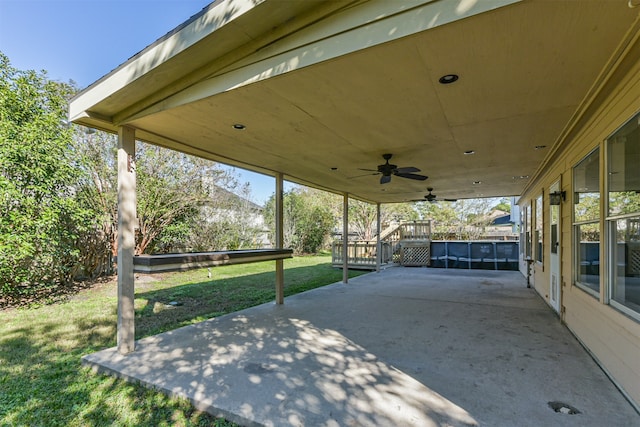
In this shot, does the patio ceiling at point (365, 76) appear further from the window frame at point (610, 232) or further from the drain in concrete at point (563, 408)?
the drain in concrete at point (563, 408)

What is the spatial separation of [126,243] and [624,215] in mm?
4775

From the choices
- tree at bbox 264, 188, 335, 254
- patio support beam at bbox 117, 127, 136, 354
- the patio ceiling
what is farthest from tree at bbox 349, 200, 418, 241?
patio support beam at bbox 117, 127, 136, 354

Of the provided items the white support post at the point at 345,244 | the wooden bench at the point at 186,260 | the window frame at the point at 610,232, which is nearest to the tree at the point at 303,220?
the white support post at the point at 345,244

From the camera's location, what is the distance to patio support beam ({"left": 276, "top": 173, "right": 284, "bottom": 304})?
5801 mm

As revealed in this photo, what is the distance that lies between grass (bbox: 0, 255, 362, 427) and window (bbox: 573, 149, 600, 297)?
385 cm

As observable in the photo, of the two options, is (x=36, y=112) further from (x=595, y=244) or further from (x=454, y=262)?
(x=454, y=262)

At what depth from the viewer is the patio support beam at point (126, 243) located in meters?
3.45

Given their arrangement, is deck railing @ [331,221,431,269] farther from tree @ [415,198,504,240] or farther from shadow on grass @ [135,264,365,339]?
tree @ [415,198,504,240]

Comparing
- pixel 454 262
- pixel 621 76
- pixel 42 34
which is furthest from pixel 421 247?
pixel 42 34

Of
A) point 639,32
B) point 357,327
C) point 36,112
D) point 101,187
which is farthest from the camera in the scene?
point 101,187

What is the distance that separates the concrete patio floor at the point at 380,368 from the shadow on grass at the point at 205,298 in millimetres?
530

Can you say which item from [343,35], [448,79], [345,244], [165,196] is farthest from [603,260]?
[165,196]

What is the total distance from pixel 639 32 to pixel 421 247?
37.4 feet

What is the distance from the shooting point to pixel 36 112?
5.67 meters
